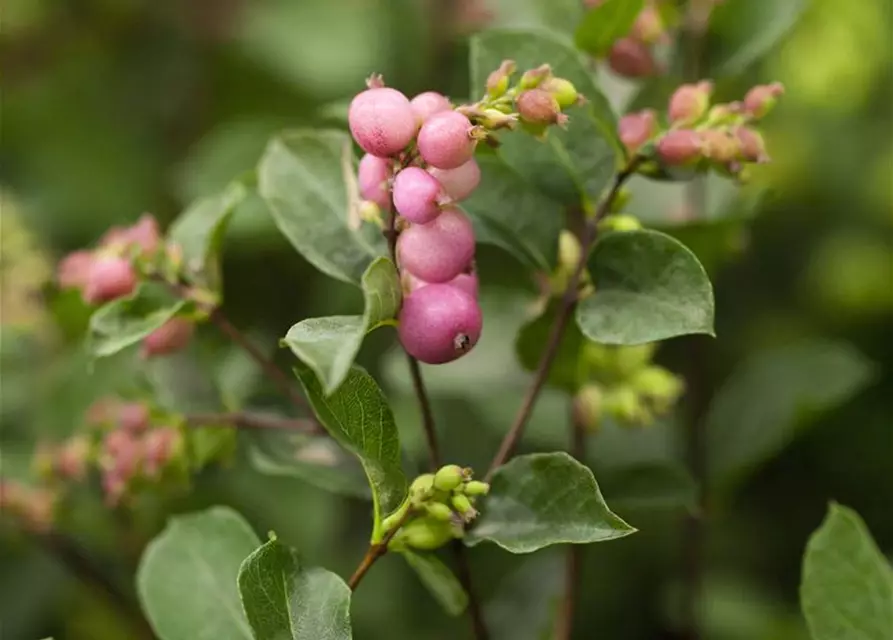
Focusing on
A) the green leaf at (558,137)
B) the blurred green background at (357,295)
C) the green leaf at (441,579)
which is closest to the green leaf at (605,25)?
the green leaf at (558,137)

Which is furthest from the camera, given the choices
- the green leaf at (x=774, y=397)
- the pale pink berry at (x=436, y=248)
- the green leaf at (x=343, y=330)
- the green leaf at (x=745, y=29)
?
the green leaf at (x=774, y=397)

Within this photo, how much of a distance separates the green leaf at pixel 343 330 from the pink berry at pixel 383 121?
2.5 inches

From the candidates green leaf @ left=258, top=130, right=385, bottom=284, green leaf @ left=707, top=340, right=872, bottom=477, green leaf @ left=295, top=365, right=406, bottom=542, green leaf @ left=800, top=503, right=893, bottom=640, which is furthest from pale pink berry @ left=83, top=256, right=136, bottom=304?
green leaf @ left=707, top=340, right=872, bottom=477

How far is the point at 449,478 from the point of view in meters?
0.62

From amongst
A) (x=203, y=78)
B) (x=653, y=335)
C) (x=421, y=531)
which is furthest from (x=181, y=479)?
(x=203, y=78)

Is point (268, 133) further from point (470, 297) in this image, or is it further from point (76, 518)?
point (470, 297)

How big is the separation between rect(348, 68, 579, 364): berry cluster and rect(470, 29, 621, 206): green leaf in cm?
13

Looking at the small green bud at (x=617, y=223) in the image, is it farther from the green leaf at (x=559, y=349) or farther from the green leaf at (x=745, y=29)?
the green leaf at (x=745, y=29)

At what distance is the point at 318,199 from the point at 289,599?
0.28 metres

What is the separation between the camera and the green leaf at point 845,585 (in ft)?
2.34

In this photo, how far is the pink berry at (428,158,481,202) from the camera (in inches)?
24.5

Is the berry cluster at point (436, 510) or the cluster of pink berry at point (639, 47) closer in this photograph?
the berry cluster at point (436, 510)

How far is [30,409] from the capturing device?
1245mm

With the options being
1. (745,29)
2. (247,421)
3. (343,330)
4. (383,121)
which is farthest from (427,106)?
(745,29)
